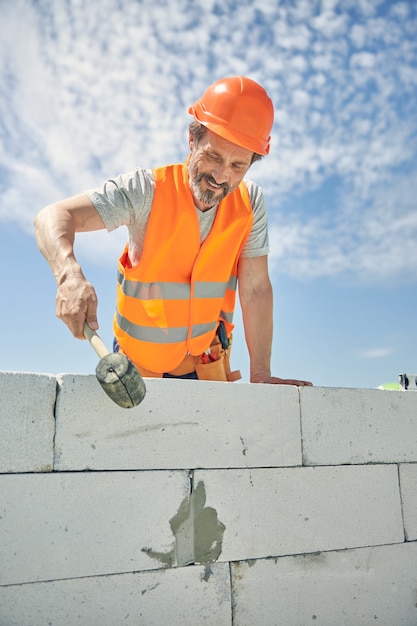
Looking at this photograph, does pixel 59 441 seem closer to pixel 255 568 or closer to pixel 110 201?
pixel 255 568

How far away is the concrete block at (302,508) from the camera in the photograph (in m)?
2.37

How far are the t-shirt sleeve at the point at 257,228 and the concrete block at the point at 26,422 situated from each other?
64.9 inches

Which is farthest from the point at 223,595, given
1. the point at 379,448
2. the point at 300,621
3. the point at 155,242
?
the point at 155,242

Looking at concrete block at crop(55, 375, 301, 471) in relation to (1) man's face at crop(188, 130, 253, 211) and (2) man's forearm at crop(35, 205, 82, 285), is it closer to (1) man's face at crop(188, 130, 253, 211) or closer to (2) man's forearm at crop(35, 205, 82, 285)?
(2) man's forearm at crop(35, 205, 82, 285)

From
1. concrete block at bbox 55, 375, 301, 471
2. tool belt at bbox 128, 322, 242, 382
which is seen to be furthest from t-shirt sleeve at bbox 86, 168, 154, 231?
concrete block at bbox 55, 375, 301, 471

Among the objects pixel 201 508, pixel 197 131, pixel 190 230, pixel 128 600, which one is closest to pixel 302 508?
pixel 201 508

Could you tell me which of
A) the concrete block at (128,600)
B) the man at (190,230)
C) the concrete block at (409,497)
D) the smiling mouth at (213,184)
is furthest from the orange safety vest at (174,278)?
the concrete block at (409,497)

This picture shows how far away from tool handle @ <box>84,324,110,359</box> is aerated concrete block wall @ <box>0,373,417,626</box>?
0.59 feet

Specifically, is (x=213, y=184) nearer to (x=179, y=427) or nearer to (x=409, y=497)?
(x=179, y=427)

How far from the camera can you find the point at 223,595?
229cm

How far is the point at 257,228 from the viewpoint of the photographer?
11.0 ft

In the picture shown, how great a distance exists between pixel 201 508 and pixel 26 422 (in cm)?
81

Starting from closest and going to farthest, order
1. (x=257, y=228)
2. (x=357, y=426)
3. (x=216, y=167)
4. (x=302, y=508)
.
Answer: (x=302, y=508) < (x=357, y=426) < (x=216, y=167) < (x=257, y=228)

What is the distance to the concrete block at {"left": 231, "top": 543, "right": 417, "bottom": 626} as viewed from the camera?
237 centimetres
